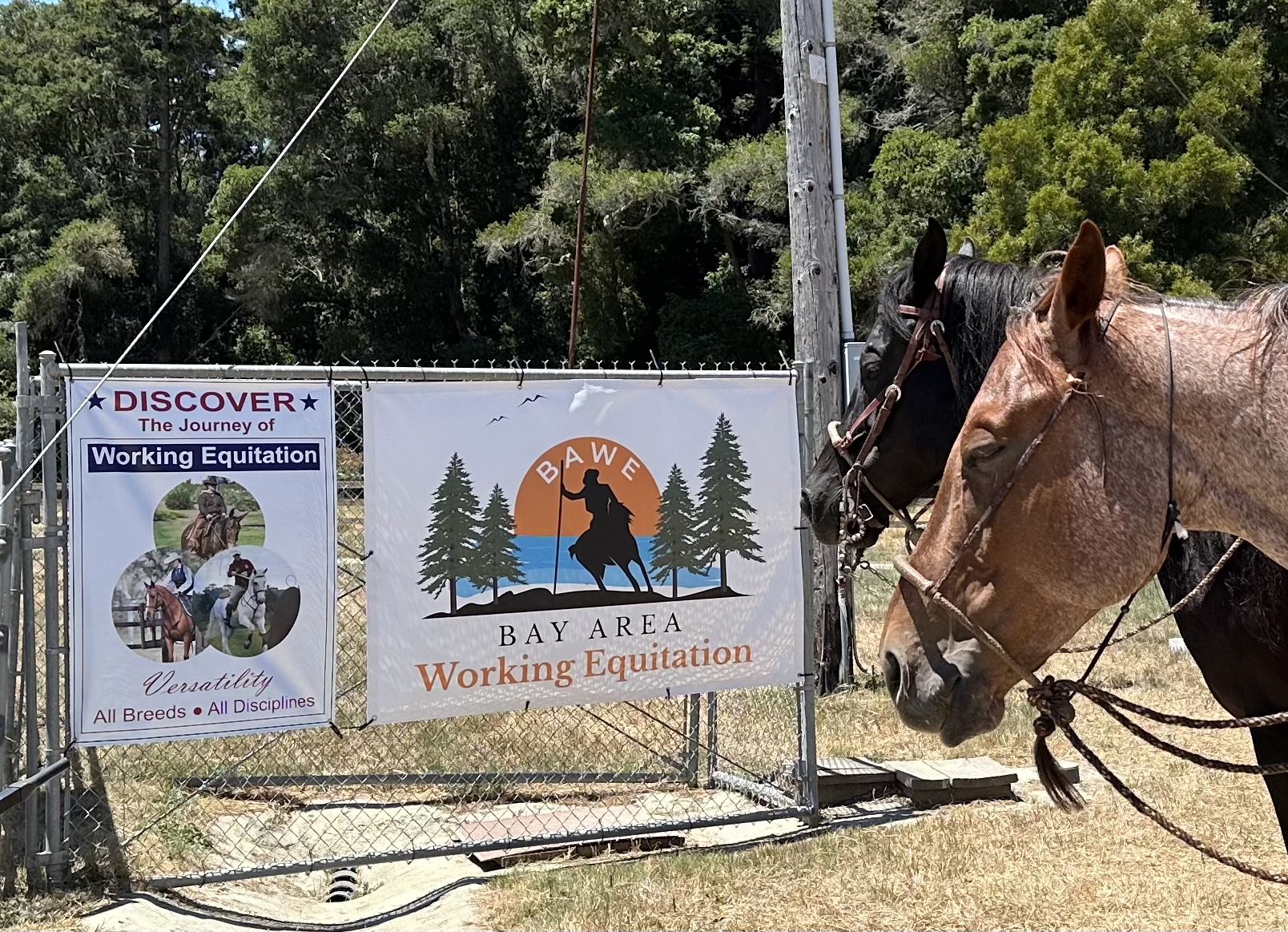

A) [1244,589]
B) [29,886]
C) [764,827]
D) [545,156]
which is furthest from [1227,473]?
[545,156]

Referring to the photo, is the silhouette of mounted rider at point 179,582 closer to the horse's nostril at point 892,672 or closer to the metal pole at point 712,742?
the metal pole at point 712,742

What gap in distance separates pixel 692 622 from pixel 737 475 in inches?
31.3

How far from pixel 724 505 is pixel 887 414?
1.58 m

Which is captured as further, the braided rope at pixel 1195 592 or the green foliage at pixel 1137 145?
the green foliage at pixel 1137 145

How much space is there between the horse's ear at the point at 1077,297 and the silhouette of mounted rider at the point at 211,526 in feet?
11.8

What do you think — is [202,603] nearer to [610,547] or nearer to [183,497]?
[183,497]

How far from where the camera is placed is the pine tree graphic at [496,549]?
520cm

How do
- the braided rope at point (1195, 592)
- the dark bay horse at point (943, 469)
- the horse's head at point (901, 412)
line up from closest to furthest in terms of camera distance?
the braided rope at point (1195, 592) < the dark bay horse at point (943, 469) < the horse's head at point (901, 412)

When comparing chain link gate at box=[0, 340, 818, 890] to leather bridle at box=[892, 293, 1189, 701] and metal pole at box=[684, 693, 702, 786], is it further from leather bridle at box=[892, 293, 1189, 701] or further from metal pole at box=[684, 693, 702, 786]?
leather bridle at box=[892, 293, 1189, 701]

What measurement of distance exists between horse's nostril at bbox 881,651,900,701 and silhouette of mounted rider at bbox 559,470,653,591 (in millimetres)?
3055

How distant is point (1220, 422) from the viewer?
2236 millimetres

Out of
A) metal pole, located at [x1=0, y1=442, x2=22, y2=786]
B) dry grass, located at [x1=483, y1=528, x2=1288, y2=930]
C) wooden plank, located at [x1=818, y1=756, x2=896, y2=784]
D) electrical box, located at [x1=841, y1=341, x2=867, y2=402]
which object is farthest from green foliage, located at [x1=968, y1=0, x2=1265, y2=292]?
metal pole, located at [x1=0, y1=442, x2=22, y2=786]

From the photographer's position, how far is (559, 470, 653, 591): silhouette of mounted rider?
17.8ft

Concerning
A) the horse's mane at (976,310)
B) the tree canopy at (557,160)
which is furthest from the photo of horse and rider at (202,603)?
the tree canopy at (557,160)
